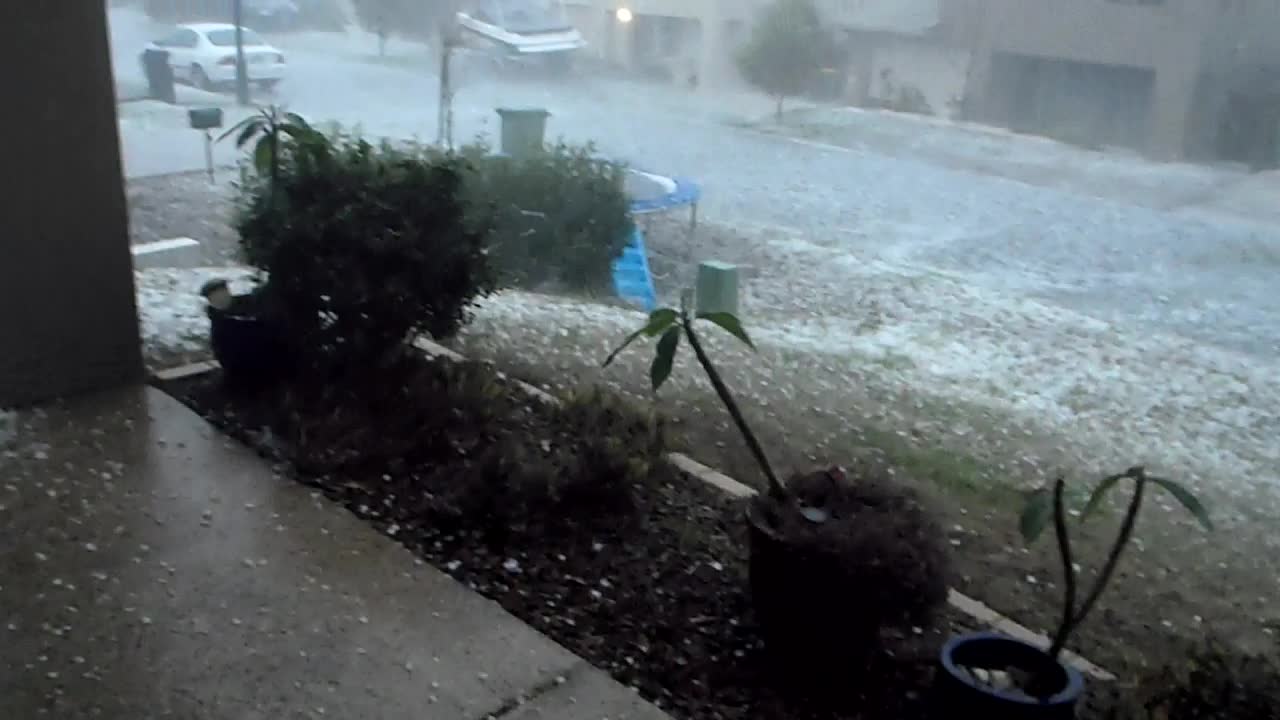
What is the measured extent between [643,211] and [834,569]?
13.9 feet

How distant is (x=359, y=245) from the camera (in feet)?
9.78

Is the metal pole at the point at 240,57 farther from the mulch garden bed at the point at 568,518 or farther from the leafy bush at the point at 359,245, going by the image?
the mulch garden bed at the point at 568,518

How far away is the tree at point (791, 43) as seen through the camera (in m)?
4.83

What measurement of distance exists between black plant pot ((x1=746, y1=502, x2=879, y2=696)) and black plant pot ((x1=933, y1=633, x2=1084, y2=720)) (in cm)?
21

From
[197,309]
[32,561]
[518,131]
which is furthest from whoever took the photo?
[518,131]

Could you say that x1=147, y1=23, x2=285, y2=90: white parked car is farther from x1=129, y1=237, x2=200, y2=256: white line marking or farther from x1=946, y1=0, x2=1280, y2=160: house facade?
x1=946, y1=0, x2=1280, y2=160: house facade

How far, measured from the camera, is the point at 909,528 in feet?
6.52

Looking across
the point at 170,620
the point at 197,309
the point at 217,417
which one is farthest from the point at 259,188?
the point at 170,620

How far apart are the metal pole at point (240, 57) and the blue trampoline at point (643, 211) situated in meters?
1.91

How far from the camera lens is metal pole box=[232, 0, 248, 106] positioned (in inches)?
207

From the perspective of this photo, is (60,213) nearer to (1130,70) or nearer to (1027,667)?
(1027,667)

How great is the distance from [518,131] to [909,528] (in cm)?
422

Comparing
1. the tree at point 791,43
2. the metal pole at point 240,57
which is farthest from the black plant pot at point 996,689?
the metal pole at point 240,57

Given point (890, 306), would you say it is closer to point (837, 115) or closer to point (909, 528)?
point (837, 115)
